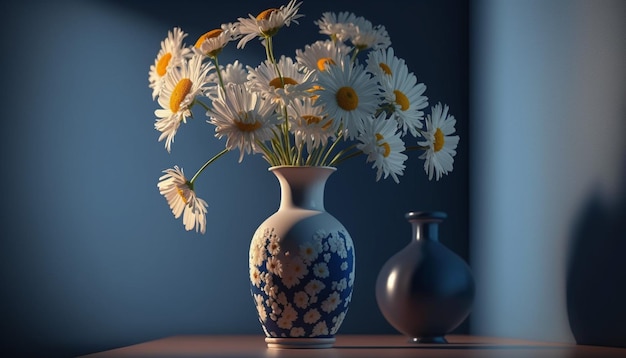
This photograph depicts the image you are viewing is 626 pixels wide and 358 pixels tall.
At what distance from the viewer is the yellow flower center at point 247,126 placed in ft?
4.68

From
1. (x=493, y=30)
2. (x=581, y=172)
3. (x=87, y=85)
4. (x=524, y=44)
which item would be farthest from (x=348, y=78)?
(x=87, y=85)

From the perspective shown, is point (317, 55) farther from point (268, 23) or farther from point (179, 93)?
point (179, 93)

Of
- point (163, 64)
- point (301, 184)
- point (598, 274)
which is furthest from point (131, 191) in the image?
point (598, 274)

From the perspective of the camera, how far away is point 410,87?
1.52 metres

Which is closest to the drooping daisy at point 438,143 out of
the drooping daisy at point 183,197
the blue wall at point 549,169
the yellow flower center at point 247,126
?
the blue wall at point 549,169

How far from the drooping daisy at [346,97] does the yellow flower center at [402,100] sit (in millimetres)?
80

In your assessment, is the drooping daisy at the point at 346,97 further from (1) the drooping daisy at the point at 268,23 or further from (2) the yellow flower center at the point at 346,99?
(1) the drooping daisy at the point at 268,23

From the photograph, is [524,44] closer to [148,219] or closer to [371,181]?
[371,181]

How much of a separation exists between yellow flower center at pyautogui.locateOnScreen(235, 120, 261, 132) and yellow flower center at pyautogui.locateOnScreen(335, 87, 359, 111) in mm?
138

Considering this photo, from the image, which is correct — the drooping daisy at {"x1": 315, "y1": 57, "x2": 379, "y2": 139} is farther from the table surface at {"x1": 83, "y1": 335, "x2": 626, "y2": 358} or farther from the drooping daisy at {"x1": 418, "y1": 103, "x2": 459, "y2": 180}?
the table surface at {"x1": 83, "y1": 335, "x2": 626, "y2": 358}

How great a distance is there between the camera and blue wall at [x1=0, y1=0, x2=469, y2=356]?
Answer: 2178 mm

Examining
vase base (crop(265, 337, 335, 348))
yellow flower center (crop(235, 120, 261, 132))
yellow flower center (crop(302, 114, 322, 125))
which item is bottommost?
vase base (crop(265, 337, 335, 348))

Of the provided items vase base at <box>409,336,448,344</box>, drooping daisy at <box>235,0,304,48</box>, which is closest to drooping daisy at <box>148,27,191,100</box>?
drooping daisy at <box>235,0,304,48</box>

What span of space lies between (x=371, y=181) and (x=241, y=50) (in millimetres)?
469
